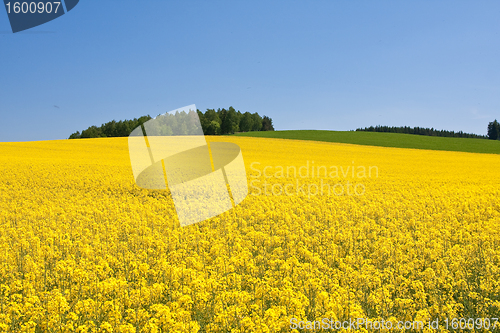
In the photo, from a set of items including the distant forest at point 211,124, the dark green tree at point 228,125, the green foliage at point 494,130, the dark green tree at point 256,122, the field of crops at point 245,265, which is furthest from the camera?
the green foliage at point 494,130

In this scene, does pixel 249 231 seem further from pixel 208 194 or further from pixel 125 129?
pixel 125 129

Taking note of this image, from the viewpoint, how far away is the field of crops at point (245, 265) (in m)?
5.00

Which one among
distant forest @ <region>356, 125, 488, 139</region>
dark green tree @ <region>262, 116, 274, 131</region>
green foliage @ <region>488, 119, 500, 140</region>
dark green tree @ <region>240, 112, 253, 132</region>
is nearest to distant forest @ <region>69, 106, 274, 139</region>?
dark green tree @ <region>240, 112, 253, 132</region>

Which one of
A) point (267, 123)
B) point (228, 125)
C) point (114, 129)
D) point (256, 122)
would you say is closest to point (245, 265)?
point (228, 125)

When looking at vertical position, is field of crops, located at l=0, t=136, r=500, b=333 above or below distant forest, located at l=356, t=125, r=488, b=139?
below

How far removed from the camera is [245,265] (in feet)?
23.0

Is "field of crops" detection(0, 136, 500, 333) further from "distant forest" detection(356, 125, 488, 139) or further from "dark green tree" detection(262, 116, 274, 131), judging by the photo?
"distant forest" detection(356, 125, 488, 139)

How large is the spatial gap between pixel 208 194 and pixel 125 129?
281 feet

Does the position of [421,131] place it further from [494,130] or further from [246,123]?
[246,123]

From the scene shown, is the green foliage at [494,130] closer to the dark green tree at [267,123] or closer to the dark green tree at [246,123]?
the dark green tree at [267,123]

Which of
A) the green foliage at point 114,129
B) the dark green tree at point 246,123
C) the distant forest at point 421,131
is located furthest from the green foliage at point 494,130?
the green foliage at point 114,129

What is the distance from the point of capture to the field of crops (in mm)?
5000

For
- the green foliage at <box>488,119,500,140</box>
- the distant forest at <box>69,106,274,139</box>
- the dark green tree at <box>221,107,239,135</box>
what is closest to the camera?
the distant forest at <box>69,106,274,139</box>

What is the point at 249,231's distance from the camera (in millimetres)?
9523
